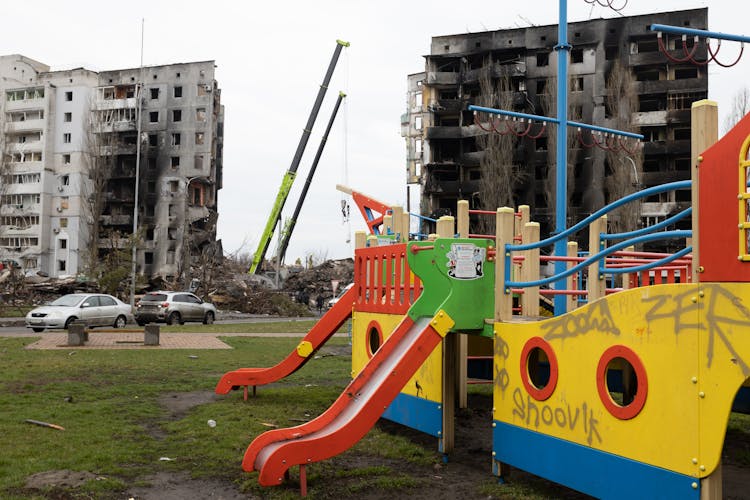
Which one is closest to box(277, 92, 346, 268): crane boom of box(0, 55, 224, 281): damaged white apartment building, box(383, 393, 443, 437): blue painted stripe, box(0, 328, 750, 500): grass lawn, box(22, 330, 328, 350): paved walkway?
box(0, 55, 224, 281): damaged white apartment building

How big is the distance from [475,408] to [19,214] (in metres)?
78.0

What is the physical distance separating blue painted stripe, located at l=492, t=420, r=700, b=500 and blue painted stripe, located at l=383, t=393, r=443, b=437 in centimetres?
126

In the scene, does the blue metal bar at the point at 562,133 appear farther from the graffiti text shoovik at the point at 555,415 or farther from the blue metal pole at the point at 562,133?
the graffiti text shoovik at the point at 555,415

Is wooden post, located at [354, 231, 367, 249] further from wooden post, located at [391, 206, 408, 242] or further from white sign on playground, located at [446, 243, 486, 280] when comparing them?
white sign on playground, located at [446, 243, 486, 280]

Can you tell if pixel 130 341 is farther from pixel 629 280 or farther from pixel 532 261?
pixel 532 261

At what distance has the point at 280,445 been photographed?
682cm

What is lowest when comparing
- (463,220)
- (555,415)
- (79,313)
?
(79,313)

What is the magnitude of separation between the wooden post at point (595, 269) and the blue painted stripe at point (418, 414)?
2.45 meters

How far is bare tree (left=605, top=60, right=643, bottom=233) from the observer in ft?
166

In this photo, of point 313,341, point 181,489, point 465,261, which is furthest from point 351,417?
point 313,341

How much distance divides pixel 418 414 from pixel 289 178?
156 feet

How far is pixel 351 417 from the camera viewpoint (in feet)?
23.4

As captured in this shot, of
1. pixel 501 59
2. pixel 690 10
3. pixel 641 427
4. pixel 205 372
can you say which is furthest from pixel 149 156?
pixel 641 427

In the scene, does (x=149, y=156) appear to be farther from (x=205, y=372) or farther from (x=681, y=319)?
(x=681, y=319)
